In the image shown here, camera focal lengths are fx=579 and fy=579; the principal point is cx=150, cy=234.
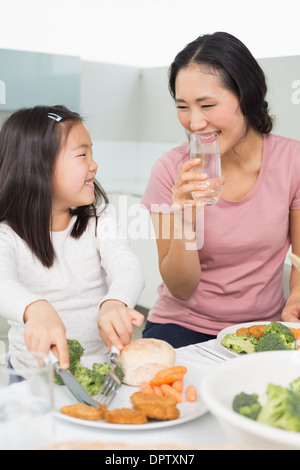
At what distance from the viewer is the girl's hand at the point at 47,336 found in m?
0.97

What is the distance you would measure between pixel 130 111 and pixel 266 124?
3.12 meters

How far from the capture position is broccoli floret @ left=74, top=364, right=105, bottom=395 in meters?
0.97

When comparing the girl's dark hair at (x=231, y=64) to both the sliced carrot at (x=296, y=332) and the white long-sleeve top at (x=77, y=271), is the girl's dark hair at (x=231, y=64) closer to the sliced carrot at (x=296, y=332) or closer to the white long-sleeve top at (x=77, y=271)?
the white long-sleeve top at (x=77, y=271)

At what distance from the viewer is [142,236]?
3.80 m

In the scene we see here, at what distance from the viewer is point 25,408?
2.20ft

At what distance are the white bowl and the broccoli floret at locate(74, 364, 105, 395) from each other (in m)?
0.26

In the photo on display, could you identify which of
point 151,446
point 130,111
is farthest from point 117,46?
point 151,446

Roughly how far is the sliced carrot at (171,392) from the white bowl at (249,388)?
16 centimetres

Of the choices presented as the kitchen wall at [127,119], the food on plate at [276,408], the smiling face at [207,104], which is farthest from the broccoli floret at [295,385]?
the kitchen wall at [127,119]

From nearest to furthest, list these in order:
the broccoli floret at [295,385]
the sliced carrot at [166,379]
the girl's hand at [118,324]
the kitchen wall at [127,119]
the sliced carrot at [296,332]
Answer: the broccoli floret at [295,385] → the sliced carrot at [166,379] → the girl's hand at [118,324] → the sliced carrot at [296,332] → the kitchen wall at [127,119]

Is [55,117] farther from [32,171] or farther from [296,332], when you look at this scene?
[296,332]

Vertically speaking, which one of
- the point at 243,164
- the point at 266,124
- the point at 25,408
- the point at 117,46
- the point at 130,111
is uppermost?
the point at 117,46

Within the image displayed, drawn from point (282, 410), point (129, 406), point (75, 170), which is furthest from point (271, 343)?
point (75, 170)
